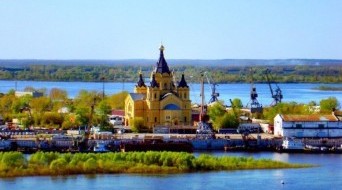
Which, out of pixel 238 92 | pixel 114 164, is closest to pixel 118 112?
pixel 114 164

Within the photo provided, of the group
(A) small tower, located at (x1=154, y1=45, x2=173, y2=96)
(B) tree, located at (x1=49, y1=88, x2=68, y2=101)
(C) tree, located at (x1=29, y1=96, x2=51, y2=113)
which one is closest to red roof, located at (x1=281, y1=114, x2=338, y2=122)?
(A) small tower, located at (x1=154, y1=45, x2=173, y2=96)

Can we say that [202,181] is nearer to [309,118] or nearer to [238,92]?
[309,118]

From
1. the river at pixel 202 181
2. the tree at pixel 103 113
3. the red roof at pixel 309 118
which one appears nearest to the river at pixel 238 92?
the tree at pixel 103 113

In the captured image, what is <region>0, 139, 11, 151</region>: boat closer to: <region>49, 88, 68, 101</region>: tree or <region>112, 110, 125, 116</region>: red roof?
<region>112, 110, 125, 116</region>: red roof

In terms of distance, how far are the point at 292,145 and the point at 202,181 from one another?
7.48m

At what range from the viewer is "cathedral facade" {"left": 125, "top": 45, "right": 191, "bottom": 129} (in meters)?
31.8

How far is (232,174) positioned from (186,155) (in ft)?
3.95

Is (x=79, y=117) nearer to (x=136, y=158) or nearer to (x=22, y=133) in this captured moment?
(x=22, y=133)

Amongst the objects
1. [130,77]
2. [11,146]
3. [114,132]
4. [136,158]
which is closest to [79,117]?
[114,132]

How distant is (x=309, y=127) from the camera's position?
99.4 ft

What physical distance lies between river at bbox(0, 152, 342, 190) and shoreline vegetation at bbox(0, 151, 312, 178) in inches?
14.8

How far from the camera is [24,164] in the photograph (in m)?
22.5

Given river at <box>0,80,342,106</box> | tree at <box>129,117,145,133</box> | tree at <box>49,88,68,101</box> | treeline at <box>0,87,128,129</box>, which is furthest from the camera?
river at <box>0,80,342,106</box>

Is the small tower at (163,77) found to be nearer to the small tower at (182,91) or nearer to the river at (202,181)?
the small tower at (182,91)
